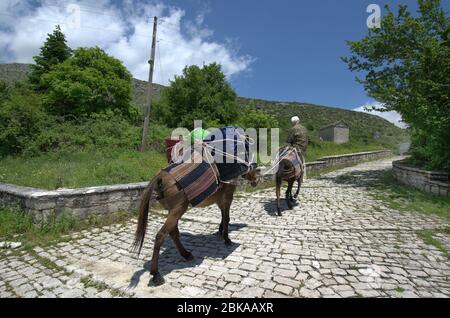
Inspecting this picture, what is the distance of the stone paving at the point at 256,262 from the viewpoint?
310cm

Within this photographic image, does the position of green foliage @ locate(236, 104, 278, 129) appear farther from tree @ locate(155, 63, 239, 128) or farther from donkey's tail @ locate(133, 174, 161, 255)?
donkey's tail @ locate(133, 174, 161, 255)

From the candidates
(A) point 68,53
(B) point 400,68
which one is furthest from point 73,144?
(A) point 68,53

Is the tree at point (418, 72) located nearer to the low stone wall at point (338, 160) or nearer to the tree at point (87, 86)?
the low stone wall at point (338, 160)

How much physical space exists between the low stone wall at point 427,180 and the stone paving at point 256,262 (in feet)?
8.06

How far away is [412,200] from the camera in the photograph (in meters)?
7.62

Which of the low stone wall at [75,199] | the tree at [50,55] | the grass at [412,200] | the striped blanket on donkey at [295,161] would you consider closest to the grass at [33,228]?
the low stone wall at [75,199]

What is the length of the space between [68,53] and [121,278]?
27.9 m

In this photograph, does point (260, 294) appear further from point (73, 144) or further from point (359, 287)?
point (73, 144)

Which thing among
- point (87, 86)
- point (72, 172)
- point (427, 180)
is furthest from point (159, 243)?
point (87, 86)

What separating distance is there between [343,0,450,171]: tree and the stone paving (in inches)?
150

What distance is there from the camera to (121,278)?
135 inches

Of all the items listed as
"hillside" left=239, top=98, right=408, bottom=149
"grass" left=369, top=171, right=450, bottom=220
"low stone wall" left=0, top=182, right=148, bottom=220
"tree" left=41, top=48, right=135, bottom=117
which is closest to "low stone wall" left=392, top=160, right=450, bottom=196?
"grass" left=369, top=171, right=450, bottom=220

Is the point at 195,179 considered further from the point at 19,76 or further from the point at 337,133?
the point at 19,76

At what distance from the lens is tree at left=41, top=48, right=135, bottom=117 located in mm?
18406
